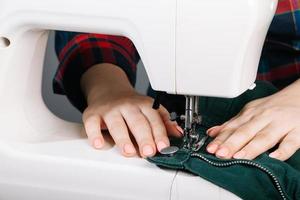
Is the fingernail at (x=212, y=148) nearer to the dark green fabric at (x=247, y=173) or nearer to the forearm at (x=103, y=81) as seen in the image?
the dark green fabric at (x=247, y=173)

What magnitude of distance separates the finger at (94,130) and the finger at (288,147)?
9.7 inches

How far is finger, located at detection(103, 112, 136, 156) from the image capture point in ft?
3.04

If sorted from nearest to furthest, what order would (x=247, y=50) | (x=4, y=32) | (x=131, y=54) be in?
(x=247, y=50)
(x=4, y=32)
(x=131, y=54)

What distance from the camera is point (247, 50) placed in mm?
835

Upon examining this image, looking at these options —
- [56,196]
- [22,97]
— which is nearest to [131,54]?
[22,97]

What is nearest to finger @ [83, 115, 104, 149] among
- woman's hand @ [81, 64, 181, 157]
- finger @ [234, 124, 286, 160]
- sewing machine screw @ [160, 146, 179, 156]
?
woman's hand @ [81, 64, 181, 157]

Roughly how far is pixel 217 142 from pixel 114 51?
35 cm

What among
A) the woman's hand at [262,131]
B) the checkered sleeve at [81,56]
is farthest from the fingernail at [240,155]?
the checkered sleeve at [81,56]

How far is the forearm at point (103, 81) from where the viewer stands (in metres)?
1.09

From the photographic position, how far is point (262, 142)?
896mm

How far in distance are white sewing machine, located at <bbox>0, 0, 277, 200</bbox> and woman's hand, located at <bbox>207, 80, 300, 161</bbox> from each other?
7cm

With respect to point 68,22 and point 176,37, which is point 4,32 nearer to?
point 68,22

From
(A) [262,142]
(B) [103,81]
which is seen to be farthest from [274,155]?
(B) [103,81]

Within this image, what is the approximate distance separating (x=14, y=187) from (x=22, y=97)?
6.1 inches
